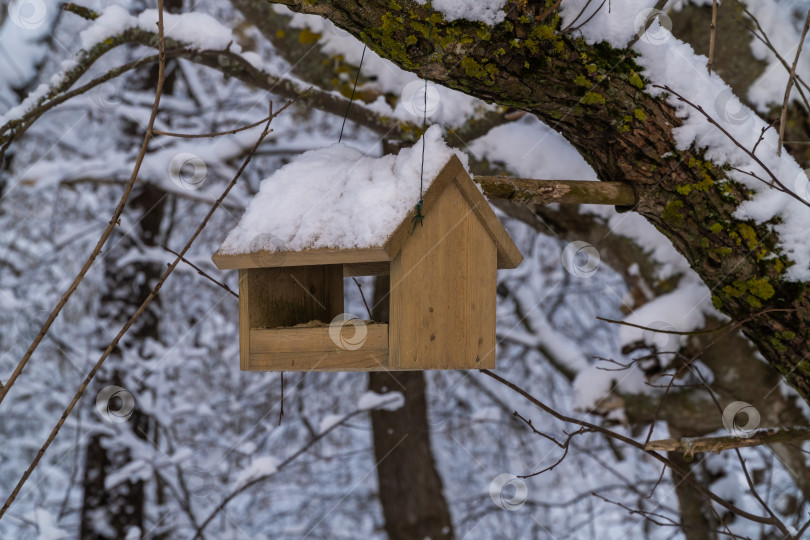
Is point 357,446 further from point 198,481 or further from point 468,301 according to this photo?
point 468,301

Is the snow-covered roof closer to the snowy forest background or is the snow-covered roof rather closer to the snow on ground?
the snow on ground

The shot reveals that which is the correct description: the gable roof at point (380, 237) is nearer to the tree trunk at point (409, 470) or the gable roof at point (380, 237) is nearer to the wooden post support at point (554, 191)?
the wooden post support at point (554, 191)

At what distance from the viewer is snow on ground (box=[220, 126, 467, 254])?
166 cm

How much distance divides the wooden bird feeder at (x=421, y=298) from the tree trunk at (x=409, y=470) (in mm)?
3124

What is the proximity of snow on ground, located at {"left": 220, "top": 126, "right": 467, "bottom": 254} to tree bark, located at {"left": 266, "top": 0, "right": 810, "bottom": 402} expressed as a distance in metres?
0.24

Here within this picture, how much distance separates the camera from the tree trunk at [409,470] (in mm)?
5059

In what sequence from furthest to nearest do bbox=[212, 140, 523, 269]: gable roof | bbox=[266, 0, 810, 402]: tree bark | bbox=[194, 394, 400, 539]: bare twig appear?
bbox=[194, 394, 400, 539]: bare twig
bbox=[266, 0, 810, 402]: tree bark
bbox=[212, 140, 523, 269]: gable roof

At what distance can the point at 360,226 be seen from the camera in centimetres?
165

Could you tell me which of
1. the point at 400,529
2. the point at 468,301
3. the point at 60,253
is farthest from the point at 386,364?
the point at 60,253

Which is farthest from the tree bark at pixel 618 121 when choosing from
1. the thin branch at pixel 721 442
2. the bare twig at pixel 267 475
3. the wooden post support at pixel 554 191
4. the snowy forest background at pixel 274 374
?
the bare twig at pixel 267 475

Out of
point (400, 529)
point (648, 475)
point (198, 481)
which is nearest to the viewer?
point (400, 529)

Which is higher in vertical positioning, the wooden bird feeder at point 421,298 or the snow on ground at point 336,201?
the snow on ground at point 336,201

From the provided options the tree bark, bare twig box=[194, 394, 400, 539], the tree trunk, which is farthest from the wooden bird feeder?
the tree trunk

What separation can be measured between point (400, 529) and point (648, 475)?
87.5 inches
